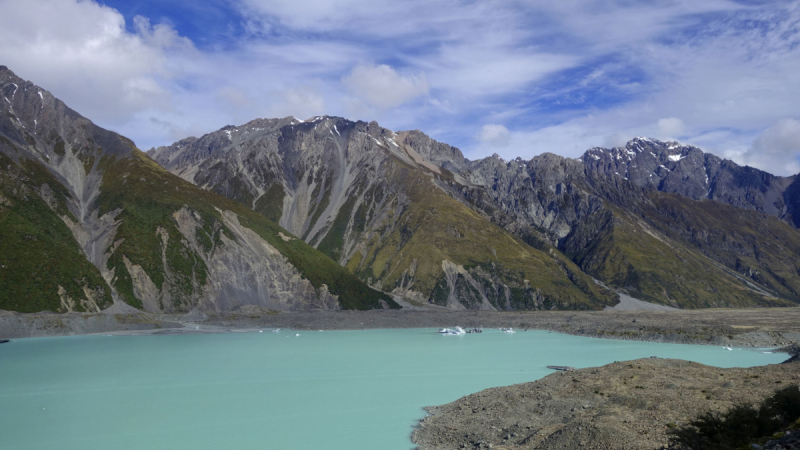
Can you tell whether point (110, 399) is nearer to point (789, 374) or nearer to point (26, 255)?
point (789, 374)

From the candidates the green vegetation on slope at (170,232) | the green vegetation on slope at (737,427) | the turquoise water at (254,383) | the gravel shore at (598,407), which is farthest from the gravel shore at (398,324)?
the green vegetation on slope at (737,427)

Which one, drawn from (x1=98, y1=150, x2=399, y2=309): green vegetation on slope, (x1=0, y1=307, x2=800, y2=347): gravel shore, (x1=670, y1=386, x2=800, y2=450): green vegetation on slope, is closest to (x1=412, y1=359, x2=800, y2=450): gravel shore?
(x1=670, y1=386, x2=800, y2=450): green vegetation on slope

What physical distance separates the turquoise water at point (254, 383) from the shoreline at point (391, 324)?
6.94m

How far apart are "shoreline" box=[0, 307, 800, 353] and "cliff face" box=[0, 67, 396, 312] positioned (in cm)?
Answer: 654

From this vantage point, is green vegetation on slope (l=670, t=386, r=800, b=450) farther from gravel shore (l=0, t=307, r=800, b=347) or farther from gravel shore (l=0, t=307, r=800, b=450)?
gravel shore (l=0, t=307, r=800, b=347)

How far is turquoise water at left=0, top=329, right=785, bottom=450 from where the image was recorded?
32875 millimetres

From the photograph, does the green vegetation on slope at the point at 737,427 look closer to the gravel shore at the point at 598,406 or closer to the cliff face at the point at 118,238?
the gravel shore at the point at 598,406

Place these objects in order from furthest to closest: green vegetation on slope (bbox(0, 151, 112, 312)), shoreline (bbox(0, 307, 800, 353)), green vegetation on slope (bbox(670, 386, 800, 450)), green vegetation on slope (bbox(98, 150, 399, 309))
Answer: green vegetation on slope (bbox(98, 150, 399, 309)) → green vegetation on slope (bbox(0, 151, 112, 312)) → shoreline (bbox(0, 307, 800, 353)) → green vegetation on slope (bbox(670, 386, 800, 450))

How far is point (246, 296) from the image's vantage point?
140 meters

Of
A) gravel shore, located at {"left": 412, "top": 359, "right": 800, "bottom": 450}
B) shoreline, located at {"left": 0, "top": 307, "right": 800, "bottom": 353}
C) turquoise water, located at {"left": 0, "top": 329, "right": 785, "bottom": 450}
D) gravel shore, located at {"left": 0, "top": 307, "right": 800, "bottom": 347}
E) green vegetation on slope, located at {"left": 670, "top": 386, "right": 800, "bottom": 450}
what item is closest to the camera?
green vegetation on slope, located at {"left": 670, "top": 386, "right": 800, "bottom": 450}

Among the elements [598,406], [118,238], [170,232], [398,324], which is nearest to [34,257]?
[118,238]

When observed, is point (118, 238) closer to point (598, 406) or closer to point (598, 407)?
point (598, 406)

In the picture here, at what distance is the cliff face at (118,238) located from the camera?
110 meters

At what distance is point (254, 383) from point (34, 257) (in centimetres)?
8204
